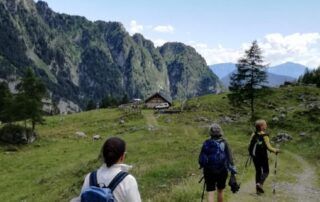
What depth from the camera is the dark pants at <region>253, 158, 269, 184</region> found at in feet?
66.8

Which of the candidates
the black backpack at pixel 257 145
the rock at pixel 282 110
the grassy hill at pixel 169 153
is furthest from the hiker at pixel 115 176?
the rock at pixel 282 110

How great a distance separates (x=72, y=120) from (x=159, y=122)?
78.6ft

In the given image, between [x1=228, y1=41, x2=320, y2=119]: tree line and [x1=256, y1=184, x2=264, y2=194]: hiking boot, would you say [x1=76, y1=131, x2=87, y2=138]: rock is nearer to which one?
[x1=228, y1=41, x2=320, y2=119]: tree line

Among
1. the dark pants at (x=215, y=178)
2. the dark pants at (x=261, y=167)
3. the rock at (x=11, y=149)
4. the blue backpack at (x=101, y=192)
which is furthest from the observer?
the rock at (x=11, y=149)

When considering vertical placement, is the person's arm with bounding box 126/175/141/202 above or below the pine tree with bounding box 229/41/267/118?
below

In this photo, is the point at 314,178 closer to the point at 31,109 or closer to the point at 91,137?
the point at 91,137

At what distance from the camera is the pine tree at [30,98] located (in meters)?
73.2

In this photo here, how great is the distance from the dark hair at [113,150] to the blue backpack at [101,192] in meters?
0.29

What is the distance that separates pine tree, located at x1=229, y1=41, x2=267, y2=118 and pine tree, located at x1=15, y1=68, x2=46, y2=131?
106 feet

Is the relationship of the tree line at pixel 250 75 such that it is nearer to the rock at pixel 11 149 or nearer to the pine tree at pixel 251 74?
the pine tree at pixel 251 74

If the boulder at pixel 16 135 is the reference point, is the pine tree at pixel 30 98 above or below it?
above

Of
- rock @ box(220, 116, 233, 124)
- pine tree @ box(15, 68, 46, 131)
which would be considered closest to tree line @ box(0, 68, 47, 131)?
pine tree @ box(15, 68, 46, 131)

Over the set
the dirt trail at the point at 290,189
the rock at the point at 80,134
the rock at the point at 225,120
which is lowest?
the dirt trail at the point at 290,189

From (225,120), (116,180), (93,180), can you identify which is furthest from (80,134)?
(116,180)
